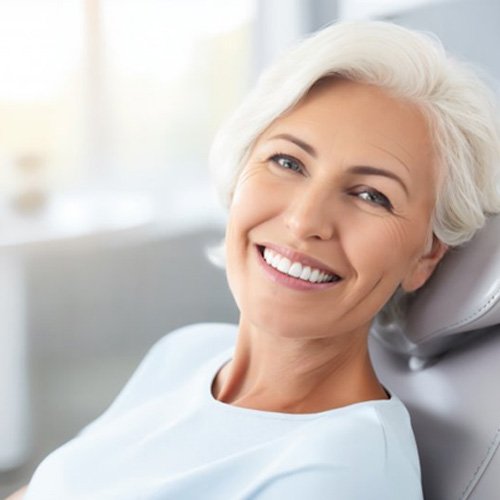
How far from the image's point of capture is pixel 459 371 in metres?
1.33

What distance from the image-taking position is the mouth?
4.05ft

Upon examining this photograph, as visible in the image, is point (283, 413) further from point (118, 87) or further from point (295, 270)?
point (118, 87)

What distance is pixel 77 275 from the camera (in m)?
2.16

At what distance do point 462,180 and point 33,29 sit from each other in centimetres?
114

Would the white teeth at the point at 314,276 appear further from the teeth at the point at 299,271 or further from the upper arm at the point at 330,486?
the upper arm at the point at 330,486

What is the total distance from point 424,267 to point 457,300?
0.09m

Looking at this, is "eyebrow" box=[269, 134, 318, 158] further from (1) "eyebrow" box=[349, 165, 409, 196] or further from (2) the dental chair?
(2) the dental chair

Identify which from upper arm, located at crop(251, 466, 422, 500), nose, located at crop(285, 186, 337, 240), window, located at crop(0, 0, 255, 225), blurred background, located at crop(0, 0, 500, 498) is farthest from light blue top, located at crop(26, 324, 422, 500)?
window, located at crop(0, 0, 255, 225)

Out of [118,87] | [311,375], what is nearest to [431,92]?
[311,375]

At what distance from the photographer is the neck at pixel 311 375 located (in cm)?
133

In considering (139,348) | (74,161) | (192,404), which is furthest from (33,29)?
(192,404)

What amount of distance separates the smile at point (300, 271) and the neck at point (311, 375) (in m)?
0.11

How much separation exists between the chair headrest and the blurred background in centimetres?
65

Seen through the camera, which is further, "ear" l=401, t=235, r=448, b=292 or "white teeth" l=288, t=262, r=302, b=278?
"ear" l=401, t=235, r=448, b=292
